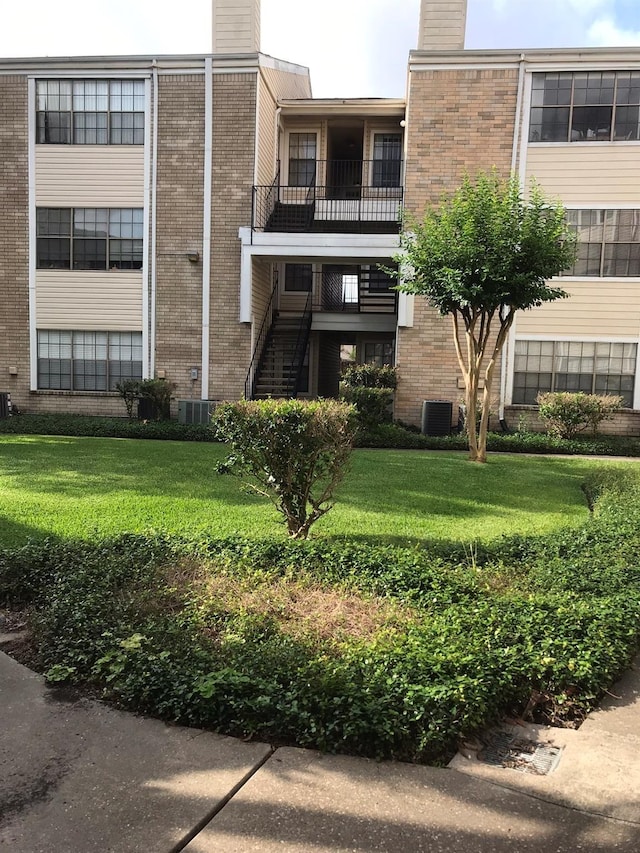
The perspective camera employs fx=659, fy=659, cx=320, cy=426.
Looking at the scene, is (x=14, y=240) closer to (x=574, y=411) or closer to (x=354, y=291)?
(x=354, y=291)

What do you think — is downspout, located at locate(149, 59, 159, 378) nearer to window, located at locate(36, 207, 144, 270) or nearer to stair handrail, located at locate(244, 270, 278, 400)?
window, located at locate(36, 207, 144, 270)

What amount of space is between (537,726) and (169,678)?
179 centimetres

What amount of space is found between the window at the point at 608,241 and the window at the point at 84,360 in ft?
37.3

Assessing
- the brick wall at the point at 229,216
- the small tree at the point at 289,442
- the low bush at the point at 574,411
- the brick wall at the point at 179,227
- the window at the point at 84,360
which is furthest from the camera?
the window at the point at 84,360

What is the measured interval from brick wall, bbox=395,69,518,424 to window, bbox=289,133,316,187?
4536 millimetres

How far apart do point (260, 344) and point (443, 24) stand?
932 centimetres

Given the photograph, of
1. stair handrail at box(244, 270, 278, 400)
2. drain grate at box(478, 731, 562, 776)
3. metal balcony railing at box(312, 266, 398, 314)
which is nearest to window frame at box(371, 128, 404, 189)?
metal balcony railing at box(312, 266, 398, 314)

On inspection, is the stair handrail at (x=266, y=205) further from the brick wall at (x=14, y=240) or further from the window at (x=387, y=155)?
the brick wall at (x=14, y=240)

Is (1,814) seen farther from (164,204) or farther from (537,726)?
(164,204)

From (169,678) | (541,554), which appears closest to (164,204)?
(541,554)

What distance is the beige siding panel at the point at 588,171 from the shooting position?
15586 millimetres

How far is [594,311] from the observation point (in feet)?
52.4

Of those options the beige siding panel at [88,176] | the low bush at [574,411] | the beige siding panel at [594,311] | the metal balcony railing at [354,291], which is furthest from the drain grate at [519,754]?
the metal balcony railing at [354,291]

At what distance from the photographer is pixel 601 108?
51.2 ft
